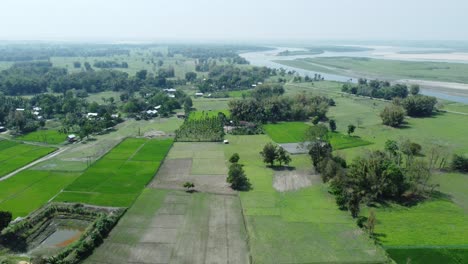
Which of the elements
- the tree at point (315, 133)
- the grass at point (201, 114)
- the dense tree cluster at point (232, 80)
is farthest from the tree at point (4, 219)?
the dense tree cluster at point (232, 80)

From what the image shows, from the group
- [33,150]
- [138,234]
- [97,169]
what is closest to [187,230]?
[138,234]

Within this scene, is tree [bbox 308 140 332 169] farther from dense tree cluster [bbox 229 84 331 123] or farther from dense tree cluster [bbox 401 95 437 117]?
dense tree cluster [bbox 401 95 437 117]

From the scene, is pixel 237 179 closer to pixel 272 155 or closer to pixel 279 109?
pixel 272 155

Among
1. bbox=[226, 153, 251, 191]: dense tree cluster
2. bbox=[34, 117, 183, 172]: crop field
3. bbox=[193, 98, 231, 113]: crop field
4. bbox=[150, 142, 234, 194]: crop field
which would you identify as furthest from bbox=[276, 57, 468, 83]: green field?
bbox=[226, 153, 251, 191]: dense tree cluster

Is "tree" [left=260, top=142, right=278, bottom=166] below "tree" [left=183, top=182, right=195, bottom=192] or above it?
above

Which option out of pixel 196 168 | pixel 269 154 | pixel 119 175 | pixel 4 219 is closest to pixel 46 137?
pixel 119 175

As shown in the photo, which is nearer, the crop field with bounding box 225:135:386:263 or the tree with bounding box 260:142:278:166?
the crop field with bounding box 225:135:386:263
